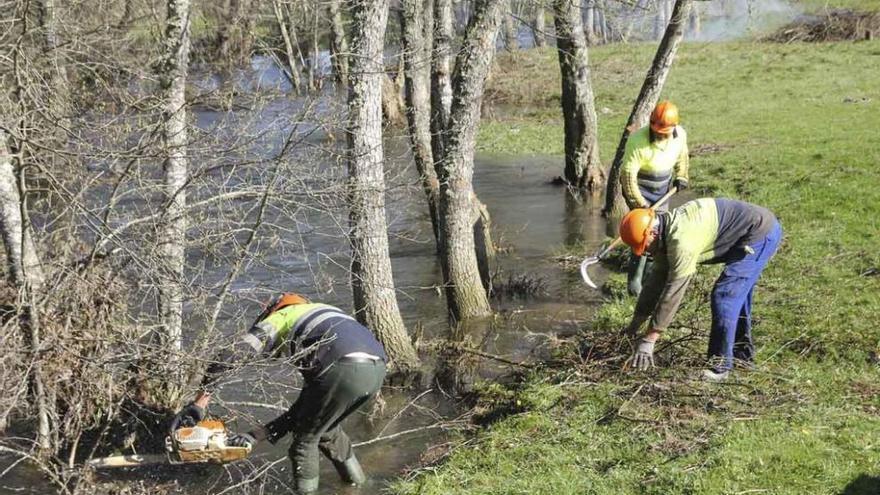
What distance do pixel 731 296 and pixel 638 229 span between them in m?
0.91

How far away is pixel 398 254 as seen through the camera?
14.0 m

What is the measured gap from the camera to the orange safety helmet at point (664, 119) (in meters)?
9.59

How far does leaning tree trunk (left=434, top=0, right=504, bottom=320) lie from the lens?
31.7ft

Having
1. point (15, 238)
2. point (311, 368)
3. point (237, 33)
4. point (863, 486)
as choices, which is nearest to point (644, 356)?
point (863, 486)

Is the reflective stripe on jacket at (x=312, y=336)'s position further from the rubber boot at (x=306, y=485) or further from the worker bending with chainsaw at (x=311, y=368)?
Result: the rubber boot at (x=306, y=485)

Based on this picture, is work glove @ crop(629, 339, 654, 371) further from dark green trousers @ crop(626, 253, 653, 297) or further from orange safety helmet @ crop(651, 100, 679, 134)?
orange safety helmet @ crop(651, 100, 679, 134)

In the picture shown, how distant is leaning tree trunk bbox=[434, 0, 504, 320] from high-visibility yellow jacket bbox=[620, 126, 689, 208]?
Answer: 63.9 inches

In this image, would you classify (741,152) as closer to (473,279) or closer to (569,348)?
(473,279)

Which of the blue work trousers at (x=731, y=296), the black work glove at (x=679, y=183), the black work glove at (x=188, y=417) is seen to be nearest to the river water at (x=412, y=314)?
the black work glove at (x=188, y=417)

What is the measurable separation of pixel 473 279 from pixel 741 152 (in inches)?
356

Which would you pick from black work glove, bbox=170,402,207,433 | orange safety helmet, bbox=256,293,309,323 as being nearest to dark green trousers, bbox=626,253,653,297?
orange safety helmet, bbox=256,293,309,323

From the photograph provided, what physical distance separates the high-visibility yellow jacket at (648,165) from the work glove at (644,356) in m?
2.54

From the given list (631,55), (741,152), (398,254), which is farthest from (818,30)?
(398,254)

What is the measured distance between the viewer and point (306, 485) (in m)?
7.01
